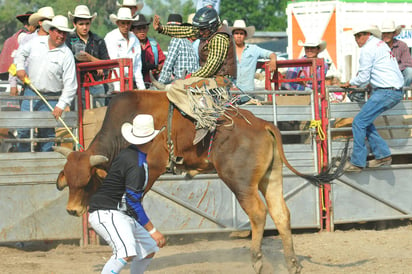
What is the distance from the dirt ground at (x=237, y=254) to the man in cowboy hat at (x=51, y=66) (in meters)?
1.55

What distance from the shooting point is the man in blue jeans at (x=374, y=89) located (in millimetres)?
9898

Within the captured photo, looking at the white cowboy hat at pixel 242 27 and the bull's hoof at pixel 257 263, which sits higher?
the white cowboy hat at pixel 242 27

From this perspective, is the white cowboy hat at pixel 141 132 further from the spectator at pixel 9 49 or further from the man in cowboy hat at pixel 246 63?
the spectator at pixel 9 49

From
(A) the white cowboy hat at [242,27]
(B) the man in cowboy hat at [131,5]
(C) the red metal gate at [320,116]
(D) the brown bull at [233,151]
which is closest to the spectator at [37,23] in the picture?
(B) the man in cowboy hat at [131,5]

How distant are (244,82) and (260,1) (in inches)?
1933

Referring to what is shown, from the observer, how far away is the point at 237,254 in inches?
360

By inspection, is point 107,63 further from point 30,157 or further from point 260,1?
point 260,1

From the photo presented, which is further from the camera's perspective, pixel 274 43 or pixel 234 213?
pixel 274 43

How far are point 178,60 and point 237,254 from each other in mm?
2652

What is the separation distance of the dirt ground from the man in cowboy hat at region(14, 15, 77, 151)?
61.1 inches

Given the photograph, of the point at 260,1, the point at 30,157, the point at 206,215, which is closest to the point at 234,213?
the point at 206,215

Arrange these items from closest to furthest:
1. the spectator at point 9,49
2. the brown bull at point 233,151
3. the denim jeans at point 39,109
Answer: the brown bull at point 233,151, the denim jeans at point 39,109, the spectator at point 9,49

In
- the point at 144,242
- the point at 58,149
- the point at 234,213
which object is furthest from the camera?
the point at 234,213

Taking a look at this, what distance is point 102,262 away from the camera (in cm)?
857
